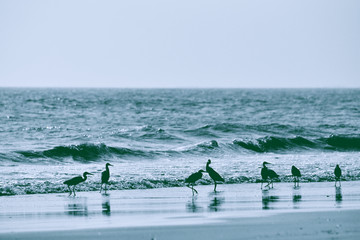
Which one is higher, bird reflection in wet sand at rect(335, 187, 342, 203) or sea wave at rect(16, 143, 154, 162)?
sea wave at rect(16, 143, 154, 162)

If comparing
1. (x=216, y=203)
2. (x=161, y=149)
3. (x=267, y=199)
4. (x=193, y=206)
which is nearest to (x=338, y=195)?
(x=267, y=199)

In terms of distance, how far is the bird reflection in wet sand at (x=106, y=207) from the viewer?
508 inches

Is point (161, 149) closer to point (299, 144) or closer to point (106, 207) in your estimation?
point (299, 144)

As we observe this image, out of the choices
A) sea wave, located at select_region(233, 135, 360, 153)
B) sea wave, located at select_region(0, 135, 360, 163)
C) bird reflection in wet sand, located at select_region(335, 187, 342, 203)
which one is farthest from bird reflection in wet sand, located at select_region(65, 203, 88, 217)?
sea wave, located at select_region(233, 135, 360, 153)

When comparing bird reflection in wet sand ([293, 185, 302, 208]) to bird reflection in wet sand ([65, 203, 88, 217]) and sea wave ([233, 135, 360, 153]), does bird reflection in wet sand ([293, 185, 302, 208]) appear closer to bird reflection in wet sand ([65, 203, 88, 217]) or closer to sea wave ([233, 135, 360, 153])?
bird reflection in wet sand ([65, 203, 88, 217])

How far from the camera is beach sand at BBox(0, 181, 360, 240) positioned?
10.7m

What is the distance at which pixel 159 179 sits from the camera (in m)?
18.3

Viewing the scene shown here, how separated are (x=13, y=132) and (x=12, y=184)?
66.8 feet

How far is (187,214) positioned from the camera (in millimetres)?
12680

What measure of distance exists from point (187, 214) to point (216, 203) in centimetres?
177

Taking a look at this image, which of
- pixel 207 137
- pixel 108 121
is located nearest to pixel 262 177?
pixel 207 137

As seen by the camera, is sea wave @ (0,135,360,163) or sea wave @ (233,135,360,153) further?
sea wave @ (233,135,360,153)

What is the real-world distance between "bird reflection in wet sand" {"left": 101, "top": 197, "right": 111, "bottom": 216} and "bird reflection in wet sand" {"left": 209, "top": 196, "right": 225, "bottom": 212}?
6.59 feet

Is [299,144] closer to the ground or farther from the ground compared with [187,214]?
closer to the ground
